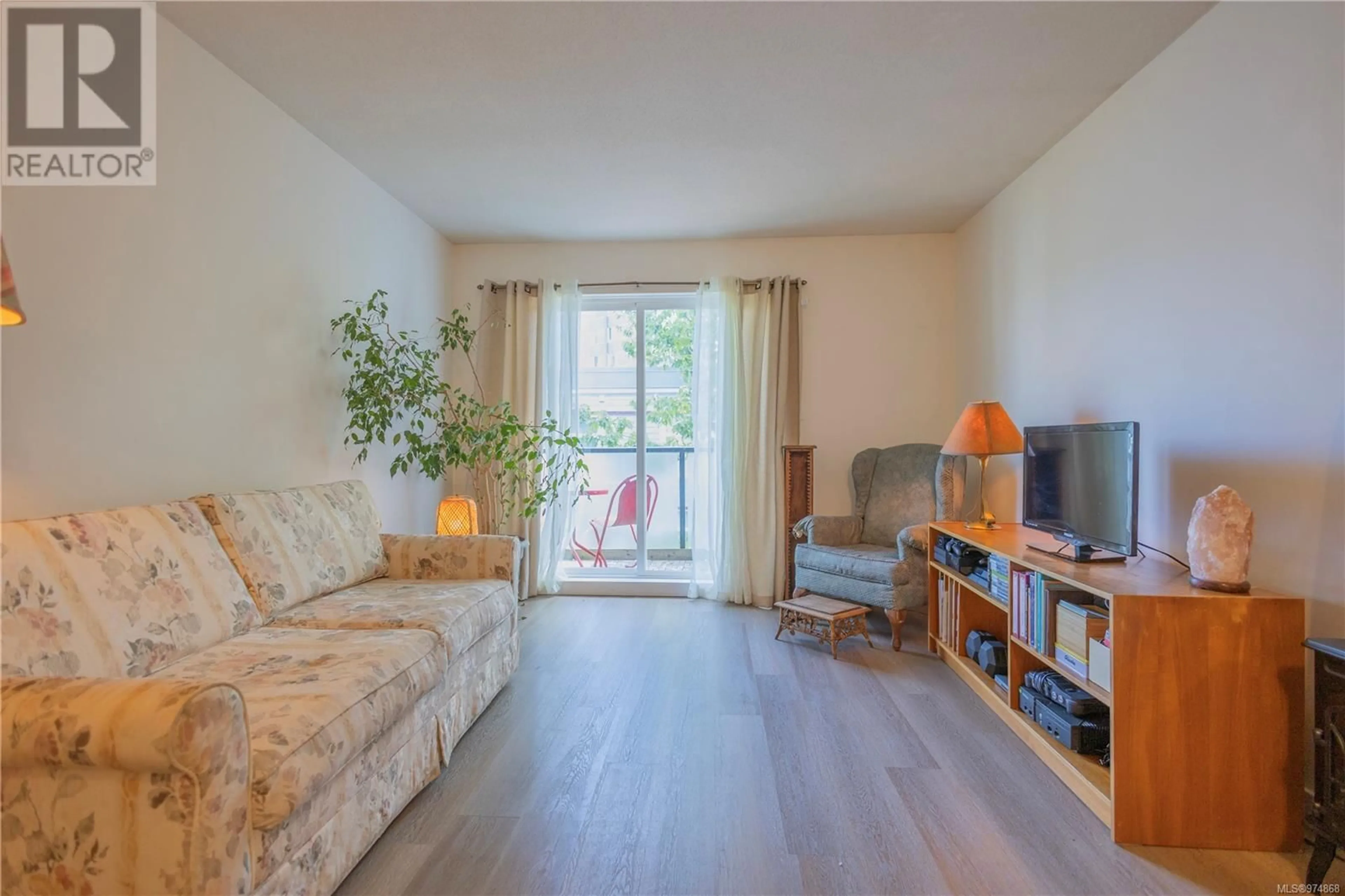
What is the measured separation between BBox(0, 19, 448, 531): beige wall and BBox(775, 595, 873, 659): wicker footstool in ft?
8.07

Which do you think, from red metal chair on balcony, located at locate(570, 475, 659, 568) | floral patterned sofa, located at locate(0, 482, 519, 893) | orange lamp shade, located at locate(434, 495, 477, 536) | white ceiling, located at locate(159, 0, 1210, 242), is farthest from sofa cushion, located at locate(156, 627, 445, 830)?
red metal chair on balcony, located at locate(570, 475, 659, 568)

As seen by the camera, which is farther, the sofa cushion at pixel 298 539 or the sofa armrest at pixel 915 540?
the sofa armrest at pixel 915 540

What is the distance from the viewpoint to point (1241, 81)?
1867 mm

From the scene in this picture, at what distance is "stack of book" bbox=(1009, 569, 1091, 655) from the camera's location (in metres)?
2.10

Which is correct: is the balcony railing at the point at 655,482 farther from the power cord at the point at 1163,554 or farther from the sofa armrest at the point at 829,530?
the power cord at the point at 1163,554

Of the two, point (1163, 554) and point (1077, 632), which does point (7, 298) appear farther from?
point (1163, 554)

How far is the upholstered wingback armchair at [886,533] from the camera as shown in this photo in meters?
3.26

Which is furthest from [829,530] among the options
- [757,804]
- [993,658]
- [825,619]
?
[757,804]

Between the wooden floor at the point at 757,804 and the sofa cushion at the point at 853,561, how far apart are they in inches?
21.4

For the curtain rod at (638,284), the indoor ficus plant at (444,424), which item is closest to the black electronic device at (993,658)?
the indoor ficus plant at (444,424)

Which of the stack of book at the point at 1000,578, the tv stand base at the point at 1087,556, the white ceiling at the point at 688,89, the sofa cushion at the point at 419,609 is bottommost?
the sofa cushion at the point at 419,609

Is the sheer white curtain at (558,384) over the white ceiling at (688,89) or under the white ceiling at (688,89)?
under

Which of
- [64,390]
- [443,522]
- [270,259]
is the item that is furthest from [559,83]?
[443,522]

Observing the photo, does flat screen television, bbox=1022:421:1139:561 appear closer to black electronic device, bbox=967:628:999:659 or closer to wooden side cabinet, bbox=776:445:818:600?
black electronic device, bbox=967:628:999:659
